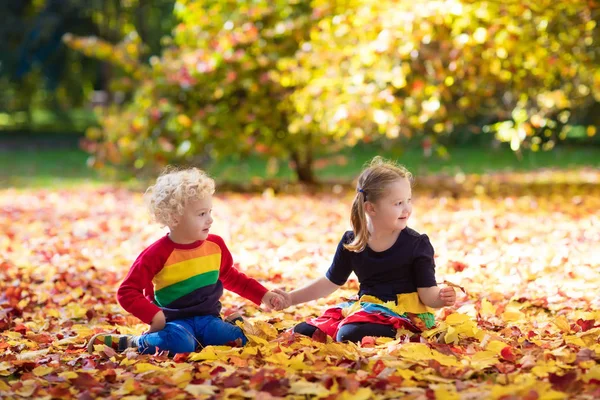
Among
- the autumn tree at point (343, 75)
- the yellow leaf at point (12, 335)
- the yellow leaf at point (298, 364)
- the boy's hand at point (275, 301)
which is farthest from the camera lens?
the autumn tree at point (343, 75)

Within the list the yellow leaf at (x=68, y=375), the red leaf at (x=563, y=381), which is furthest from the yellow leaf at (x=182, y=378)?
the red leaf at (x=563, y=381)

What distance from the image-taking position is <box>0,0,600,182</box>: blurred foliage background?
27.6 ft

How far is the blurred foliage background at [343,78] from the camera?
27.6ft

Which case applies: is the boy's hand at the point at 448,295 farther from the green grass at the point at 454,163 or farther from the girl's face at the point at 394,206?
the green grass at the point at 454,163

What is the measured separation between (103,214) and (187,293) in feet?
18.1

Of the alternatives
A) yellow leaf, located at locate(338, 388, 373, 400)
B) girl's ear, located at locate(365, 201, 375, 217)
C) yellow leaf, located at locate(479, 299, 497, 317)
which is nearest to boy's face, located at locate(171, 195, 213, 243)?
girl's ear, located at locate(365, 201, 375, 217)

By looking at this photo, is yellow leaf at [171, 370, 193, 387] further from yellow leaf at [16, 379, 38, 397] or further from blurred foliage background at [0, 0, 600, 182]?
blurred foliage background at [0, 0, 600, 182]

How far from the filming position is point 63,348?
12.5ft

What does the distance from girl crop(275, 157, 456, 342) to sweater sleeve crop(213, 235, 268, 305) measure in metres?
0.11

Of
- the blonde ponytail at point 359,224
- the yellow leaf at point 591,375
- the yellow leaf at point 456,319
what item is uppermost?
the blonde ponytail at point 359,224

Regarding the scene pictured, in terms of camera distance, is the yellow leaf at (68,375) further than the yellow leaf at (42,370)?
No

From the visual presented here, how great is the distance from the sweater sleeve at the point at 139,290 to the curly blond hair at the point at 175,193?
7.1 inches

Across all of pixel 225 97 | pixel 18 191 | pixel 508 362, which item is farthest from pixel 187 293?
pixel 18 191

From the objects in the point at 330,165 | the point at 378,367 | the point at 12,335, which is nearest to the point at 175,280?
the point at 12,335
